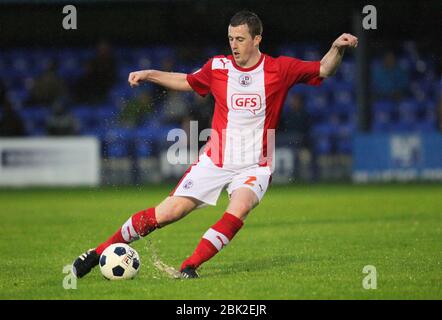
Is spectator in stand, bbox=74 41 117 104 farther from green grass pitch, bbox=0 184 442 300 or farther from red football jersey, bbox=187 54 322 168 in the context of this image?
red football jersey, bbox=187 54 322 168

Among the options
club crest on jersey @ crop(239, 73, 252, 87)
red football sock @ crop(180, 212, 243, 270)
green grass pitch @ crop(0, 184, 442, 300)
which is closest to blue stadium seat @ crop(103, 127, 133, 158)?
green grass pitch @ crop(0, 184, 442, 300)

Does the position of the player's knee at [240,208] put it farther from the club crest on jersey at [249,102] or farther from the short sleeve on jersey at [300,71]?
the short sleeve on jersey at [300,71]

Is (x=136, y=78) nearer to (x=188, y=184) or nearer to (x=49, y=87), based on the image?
(x=188, y=184)

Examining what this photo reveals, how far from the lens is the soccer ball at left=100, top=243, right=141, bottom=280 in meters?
7.79

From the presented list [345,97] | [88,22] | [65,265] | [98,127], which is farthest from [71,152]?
[65,265]

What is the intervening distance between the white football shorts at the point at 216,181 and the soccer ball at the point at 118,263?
24.9 inches

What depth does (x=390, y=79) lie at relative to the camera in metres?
21.9

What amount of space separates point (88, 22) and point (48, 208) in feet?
30.0

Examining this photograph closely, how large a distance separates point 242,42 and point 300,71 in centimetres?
57

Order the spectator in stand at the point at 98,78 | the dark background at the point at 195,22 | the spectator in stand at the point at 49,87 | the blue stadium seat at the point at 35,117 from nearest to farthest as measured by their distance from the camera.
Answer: the spectator in stand at the point at 49,87
the spectator in stand at the point at 98,78
the dark background at the point at 195,22
the blue stadium seat at the point at 35,117

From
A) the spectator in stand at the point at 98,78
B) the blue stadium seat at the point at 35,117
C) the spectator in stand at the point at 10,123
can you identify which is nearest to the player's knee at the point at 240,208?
the spectator in stand at the point at 10,123

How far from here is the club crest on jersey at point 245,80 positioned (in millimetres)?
8211

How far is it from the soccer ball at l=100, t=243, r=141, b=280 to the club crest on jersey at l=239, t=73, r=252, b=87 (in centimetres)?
162

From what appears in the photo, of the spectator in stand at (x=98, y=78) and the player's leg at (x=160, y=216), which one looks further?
the spectator in stand at (x=98, y=78)
